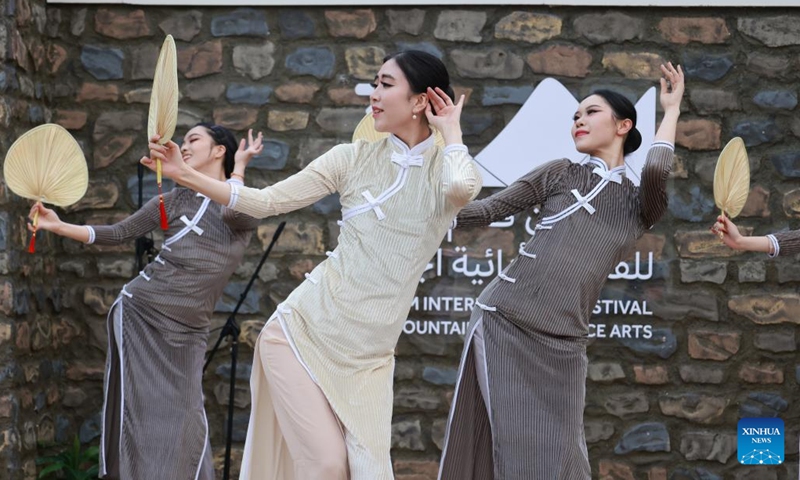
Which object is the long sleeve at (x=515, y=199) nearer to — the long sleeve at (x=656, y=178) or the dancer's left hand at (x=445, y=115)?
the long sleeve at (x=656, y=178)

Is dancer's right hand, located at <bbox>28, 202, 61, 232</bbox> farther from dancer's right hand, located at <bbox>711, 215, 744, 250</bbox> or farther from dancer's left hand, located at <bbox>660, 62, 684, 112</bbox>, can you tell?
dancer's right hand, located at <bbox>711, 215, 744, 250</bbox>

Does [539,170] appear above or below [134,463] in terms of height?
above

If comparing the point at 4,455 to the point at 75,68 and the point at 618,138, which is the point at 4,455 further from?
the point at 618,138

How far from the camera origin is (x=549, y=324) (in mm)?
3604

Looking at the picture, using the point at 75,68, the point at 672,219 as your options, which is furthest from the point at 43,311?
the point at 672,219

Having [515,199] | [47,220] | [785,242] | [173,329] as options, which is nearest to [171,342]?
[173,329]

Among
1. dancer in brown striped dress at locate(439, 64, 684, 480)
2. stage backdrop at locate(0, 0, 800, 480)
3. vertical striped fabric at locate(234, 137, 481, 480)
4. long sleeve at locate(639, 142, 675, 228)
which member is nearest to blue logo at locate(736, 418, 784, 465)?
stage backdrop at locate(0, 0, 800, 480)

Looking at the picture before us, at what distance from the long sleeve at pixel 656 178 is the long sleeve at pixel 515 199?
0.28 m

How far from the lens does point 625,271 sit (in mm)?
5199

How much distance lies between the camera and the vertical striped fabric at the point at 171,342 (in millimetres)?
4535

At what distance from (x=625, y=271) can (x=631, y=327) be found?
255 mm

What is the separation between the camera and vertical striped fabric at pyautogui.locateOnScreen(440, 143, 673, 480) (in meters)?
3.58

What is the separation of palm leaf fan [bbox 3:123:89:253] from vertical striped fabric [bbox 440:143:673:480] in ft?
4.77

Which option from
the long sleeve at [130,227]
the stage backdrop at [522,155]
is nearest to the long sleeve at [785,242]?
the stage backdrop at [522,155]
